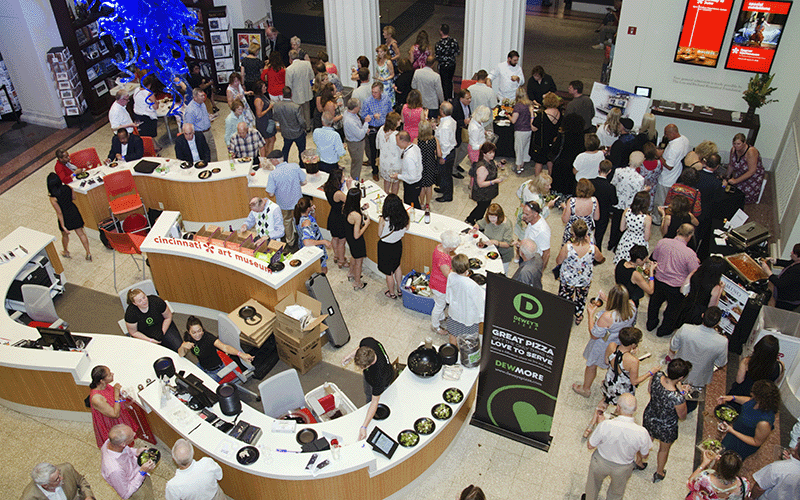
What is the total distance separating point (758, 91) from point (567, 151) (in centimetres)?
326

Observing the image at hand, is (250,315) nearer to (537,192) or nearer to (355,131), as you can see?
(355,131)

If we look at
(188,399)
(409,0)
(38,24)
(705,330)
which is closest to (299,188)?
(188,399)

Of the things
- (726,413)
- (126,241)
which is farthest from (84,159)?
(726,413)

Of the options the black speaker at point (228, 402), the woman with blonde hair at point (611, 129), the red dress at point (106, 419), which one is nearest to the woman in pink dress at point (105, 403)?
the red dress at point (106, 419)

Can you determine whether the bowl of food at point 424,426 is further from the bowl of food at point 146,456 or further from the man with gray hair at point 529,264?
the bowl of food at point 146,456

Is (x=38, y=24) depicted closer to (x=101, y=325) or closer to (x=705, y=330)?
(x=101, y=325)

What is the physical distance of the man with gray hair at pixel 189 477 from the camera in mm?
4609

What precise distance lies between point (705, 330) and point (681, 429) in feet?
3.98

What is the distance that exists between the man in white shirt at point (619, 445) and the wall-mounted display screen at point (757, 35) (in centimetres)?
734

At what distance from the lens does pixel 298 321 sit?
6.63 m

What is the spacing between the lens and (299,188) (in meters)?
8.16

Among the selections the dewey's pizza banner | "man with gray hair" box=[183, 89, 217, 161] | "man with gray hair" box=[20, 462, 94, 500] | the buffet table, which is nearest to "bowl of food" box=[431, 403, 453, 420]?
the buffet table

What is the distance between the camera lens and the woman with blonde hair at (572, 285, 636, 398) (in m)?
5.80

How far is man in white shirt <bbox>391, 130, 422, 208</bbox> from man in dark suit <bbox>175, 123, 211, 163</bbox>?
2984 millimetres
